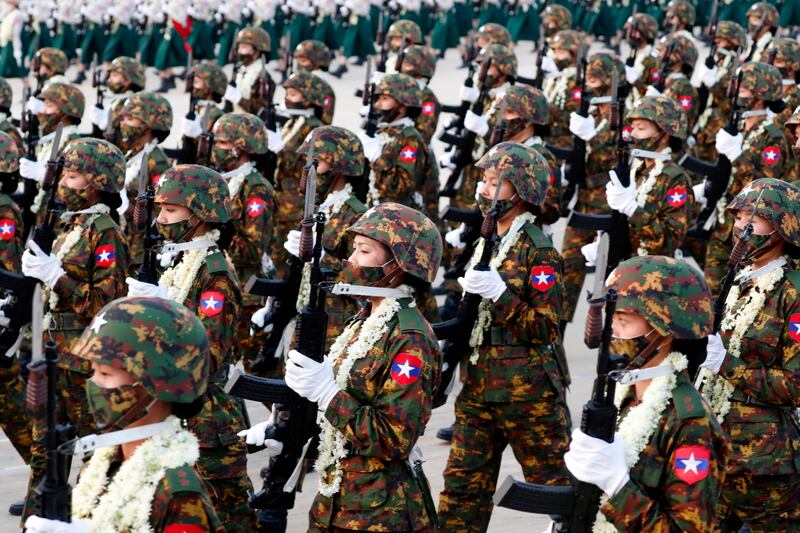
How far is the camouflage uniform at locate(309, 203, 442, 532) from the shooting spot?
492 centimetres

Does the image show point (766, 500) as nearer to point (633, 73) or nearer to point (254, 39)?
point (254, 39)

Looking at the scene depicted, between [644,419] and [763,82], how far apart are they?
7.25 metres

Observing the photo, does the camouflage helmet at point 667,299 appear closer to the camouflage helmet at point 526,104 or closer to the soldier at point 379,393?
the soldier at point 379,393

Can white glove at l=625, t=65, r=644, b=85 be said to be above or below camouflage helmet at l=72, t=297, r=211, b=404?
below

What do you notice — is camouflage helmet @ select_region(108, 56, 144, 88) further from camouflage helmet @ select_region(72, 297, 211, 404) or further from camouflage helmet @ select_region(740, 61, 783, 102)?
camouflage helmet @ select_region(72, 297, 211, 404)

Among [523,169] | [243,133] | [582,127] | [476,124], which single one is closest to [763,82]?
[582,127]

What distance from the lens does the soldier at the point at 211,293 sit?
584 centimetres

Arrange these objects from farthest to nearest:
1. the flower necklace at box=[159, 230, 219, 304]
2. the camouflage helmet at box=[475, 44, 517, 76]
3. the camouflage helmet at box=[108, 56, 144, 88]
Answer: the camouflage helmet at box=[475, 44, 517, 76] < the camouflage helmet at box=[108, 56, 144, 88] < the flower necklace at box=[159, 230, 219, 304]

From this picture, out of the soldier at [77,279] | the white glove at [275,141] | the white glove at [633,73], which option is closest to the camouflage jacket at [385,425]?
the soldier at [77,279]

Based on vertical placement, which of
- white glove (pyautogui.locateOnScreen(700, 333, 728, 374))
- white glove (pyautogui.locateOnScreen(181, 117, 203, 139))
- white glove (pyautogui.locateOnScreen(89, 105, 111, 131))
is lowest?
white glove (pyautogui.locateOnScreen(89, 105, 111, 131))

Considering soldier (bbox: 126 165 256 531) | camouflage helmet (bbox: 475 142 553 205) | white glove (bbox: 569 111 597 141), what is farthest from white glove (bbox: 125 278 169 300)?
white glove (bbox: 569 111 597 141)

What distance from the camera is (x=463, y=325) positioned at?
21.9 ft

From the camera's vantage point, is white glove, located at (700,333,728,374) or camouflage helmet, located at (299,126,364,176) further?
camouflage helmet, located at (299,126,364,176)

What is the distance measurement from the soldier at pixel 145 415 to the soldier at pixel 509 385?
8.38 feet
